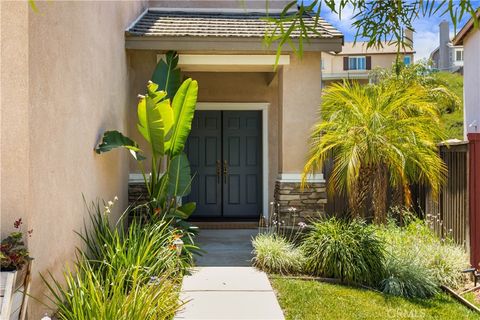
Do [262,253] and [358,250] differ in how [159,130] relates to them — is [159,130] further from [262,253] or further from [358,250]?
[358,250]

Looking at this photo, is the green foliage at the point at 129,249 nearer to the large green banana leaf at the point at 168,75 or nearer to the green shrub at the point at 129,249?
the green shrub at the point at 129,249

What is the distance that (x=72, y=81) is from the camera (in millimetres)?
5871

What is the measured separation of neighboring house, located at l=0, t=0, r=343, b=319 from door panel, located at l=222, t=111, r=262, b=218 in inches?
0.9

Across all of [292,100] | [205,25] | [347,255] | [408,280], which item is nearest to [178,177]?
[292,100]

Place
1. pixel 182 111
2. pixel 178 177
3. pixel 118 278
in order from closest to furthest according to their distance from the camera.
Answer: pixel 118 278, pixel 182 111, pixel 178 177

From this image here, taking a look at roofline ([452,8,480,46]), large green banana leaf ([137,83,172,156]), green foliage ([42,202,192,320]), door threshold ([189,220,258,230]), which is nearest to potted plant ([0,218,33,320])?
green foliage ([42,202,192,320])

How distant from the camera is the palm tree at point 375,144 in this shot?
8484 mm

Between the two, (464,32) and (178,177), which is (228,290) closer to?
(178,177)

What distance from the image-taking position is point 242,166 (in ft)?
39.9

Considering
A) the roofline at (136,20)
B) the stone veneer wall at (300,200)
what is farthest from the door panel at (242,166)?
the stone veneer wall at (300,200)

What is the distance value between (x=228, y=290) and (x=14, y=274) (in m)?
3.32

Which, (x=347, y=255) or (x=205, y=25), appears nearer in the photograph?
(x=347, y=255)

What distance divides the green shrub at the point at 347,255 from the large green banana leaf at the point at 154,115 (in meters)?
2.77

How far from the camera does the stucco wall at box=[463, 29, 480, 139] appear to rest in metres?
12.8
